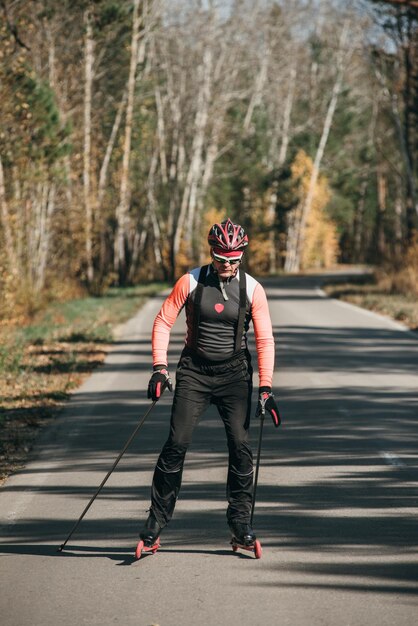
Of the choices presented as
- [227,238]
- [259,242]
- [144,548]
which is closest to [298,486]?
[144,548]

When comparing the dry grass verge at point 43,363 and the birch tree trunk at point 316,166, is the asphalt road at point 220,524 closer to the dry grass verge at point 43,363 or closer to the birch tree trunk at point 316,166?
the dry grass verge at point 43,363

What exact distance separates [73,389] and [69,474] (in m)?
5.97

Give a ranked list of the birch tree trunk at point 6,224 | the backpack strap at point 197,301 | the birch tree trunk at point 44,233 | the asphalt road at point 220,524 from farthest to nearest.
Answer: the birch tree trunk at point 44,233 → the birch tree trunk at point 6,224 → the backpack strap at point 197,301 → the asphalt road at point 220,524

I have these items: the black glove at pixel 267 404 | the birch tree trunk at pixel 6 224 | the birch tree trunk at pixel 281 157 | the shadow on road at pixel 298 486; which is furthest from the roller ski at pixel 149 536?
the birch tree trunk at pixel 281 157

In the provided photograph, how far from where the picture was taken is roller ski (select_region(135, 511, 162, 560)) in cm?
695

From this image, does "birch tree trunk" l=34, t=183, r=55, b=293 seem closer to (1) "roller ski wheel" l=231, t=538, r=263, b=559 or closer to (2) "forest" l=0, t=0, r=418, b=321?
(2) "forest" l=0, t=0, r=418, b=321

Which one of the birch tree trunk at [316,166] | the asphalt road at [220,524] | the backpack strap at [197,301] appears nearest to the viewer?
the asphalt road at [220,524]

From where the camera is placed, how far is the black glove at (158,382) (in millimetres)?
7090

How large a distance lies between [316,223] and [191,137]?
17.5 m

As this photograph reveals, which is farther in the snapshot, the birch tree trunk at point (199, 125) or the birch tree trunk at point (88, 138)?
the birch tree trunk at point (199, 125)

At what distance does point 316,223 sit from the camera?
7800 centimetres

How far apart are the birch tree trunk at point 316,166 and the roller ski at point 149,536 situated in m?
59.6

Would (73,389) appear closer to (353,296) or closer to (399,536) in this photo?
(399,536)

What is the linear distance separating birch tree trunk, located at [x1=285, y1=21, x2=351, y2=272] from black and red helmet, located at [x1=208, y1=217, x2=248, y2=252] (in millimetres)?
59069
